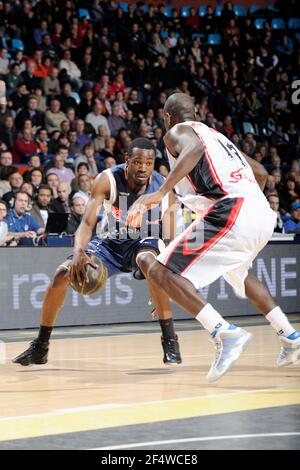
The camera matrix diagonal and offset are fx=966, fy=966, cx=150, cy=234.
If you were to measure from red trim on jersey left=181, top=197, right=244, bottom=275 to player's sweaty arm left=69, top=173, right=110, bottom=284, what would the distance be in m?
0.90

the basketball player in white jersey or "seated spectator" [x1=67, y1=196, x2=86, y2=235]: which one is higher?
the basketball player in white jersey

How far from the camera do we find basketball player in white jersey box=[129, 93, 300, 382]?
245 inches

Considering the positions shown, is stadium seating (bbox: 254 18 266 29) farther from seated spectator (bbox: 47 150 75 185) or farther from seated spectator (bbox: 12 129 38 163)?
seated spectator (bbox: 47 150 75 185)

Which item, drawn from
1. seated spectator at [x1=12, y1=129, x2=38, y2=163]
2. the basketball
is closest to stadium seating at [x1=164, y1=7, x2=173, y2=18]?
seated spectator at [x1=12, y1=129, x2=38, y2=163]

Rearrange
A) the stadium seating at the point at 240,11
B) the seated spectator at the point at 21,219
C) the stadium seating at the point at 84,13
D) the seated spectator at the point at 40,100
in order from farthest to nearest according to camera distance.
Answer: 1. the stadium seating at the point at 240,11
2. the stadium seating at the point at 84,13
3. the seated spectator at the point at 40,100
4. the seated spectator at the point at 21,219

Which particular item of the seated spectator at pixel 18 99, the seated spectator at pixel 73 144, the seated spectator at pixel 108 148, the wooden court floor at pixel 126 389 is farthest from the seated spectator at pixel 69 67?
the wooden court floor at pixel 126 389

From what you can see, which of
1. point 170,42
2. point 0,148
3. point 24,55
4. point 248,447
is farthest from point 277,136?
point 248,447

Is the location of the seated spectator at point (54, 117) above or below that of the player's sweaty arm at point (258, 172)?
below

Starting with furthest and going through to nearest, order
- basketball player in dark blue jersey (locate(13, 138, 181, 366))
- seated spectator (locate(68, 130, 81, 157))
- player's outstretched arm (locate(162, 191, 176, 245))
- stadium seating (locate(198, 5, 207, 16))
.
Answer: stadium seating (locate(198, 5, 207, 16))
seated spectator (locate(68, 130, 81, 157))
player's outstretched arm (locate(162, 191, 176, 245))
basketball player in dark blue jersey (locate(13, 138, 181, 366))

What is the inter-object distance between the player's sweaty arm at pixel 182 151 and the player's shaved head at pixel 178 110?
0.27 meters

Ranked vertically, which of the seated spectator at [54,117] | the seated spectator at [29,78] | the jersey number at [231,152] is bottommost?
the seated spectator at [54,117]

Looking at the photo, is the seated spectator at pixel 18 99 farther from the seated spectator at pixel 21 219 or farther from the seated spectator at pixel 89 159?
the seated spectator at pixel 21 219

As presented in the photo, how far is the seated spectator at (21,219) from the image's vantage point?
11.9 meters

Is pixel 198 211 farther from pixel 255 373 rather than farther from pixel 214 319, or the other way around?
pixel 255 373
